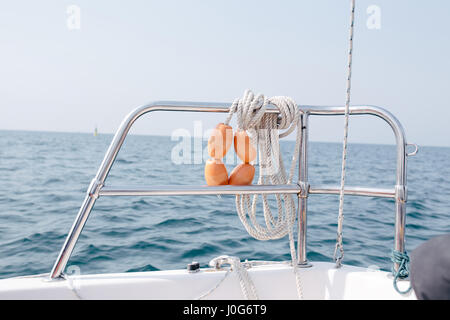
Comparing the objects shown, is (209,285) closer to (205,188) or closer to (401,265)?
(205,188)

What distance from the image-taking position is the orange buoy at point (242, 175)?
145 centimetres

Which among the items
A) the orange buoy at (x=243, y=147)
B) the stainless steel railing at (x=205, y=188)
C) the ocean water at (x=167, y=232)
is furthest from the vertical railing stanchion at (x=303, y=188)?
the ocean water at (x=167, y=232)

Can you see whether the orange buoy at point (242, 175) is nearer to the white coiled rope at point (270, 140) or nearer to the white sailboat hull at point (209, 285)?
the white coiled rope at point (270, 140)

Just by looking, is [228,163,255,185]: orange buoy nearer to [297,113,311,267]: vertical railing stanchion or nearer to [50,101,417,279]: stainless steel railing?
[50,101,417,279]: stainless steel railing

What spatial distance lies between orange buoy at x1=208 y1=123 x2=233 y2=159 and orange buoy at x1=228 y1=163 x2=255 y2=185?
0.10 m

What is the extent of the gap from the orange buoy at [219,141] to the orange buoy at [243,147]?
0.05 meters

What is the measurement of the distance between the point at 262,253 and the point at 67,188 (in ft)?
Result: 18.8

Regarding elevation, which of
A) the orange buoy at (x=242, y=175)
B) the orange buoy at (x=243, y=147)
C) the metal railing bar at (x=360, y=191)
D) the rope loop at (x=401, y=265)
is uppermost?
the orange buoy at (x=243, y=147)

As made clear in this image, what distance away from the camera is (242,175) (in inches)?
56.9

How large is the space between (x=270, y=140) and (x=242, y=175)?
19cm

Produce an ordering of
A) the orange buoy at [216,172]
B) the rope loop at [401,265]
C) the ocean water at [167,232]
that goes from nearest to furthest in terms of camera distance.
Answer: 1. the rope loop at [401,265]
2. the orange buoy at [216,172]
3. the ocean water at [167,232]

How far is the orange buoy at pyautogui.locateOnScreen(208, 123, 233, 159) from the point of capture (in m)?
1.38

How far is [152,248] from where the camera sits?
380 centimetres
